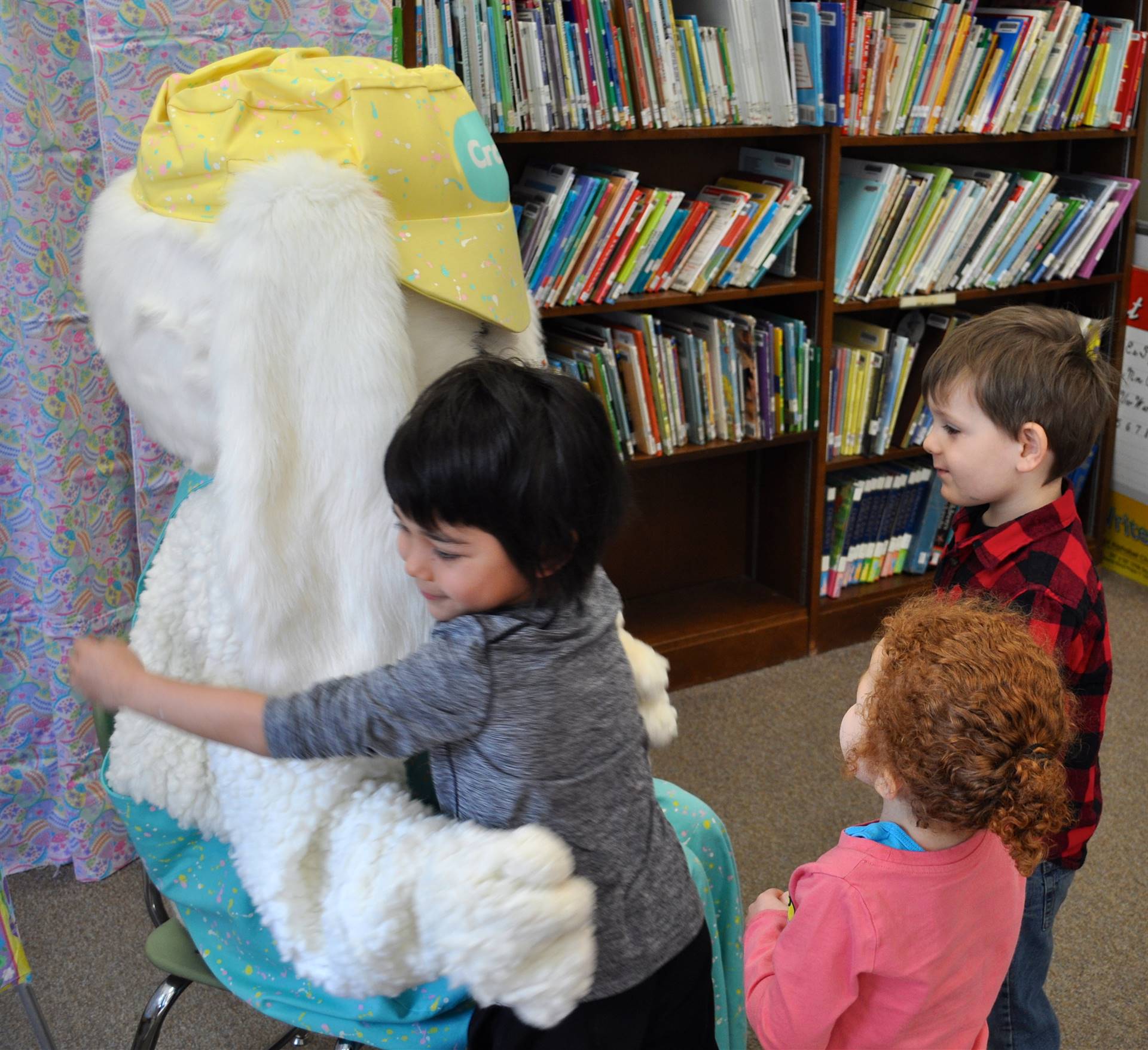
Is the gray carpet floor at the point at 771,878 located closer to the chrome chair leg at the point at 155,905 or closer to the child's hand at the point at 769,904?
the chrome chair leg at the point at 155,905

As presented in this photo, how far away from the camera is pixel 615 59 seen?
224 cm

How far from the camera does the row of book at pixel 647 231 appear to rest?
229 centimetres

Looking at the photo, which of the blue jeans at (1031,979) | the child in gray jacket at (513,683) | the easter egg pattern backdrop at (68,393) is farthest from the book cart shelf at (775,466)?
the child in gray jacket at (513,683)

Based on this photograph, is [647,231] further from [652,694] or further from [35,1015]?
[35,1015]

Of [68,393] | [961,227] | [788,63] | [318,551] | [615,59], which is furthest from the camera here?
[961,227]

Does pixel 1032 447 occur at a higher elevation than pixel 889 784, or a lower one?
higher

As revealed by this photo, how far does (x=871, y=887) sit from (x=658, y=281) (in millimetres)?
1681

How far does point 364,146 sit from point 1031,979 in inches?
48.3

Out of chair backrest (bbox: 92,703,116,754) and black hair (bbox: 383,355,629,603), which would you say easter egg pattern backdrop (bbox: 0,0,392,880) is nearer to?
chair backrest (bbox: 92,703,116,754)

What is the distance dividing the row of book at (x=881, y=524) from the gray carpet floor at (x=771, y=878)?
218 millimetres

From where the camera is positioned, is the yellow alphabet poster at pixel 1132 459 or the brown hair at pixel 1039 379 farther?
the yellow alphabet poster at pixel 1132 459

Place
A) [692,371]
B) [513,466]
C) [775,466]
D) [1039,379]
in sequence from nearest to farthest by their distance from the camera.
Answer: [513,466]
[1039,379]
[692,371]
[775,466]

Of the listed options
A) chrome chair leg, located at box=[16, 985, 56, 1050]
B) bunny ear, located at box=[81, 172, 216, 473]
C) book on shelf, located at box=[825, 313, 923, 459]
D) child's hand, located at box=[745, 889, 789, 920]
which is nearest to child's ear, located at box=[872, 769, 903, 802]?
child's hand, located at box=[745, 889, 789, 920]

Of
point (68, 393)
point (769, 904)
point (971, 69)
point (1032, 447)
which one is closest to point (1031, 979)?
point (769, 904)
